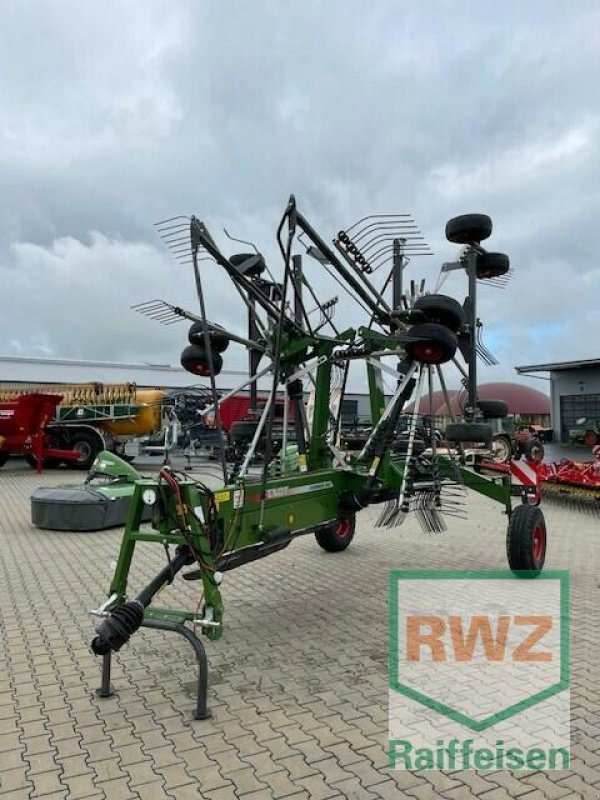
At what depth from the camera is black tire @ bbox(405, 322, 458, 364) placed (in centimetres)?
482

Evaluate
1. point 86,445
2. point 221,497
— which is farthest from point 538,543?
point 86,445

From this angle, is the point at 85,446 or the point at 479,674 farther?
the point at 85,446

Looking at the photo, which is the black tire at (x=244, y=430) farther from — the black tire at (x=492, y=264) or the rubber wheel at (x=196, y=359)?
the black tire at (x=492, y=264)

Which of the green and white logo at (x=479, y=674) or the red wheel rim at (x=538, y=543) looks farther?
the red wheel rim at (x=538, y=543)

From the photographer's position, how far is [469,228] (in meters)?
5.55

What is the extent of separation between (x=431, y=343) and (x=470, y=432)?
1.04 m

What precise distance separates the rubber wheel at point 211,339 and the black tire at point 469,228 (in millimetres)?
2066

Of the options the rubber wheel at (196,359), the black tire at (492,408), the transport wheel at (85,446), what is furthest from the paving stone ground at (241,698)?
the transport wheel at (85,446)

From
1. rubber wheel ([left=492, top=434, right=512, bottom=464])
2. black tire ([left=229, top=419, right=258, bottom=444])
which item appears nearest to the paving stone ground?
black tire ([left=229, top=419, right=258, bottom=444])

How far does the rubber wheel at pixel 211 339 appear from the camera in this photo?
547cm

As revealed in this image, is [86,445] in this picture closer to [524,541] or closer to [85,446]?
[85,446]

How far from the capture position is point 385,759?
3.08 m

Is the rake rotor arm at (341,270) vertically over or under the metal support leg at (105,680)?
over

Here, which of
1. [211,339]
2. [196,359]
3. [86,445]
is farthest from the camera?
[86,445]
